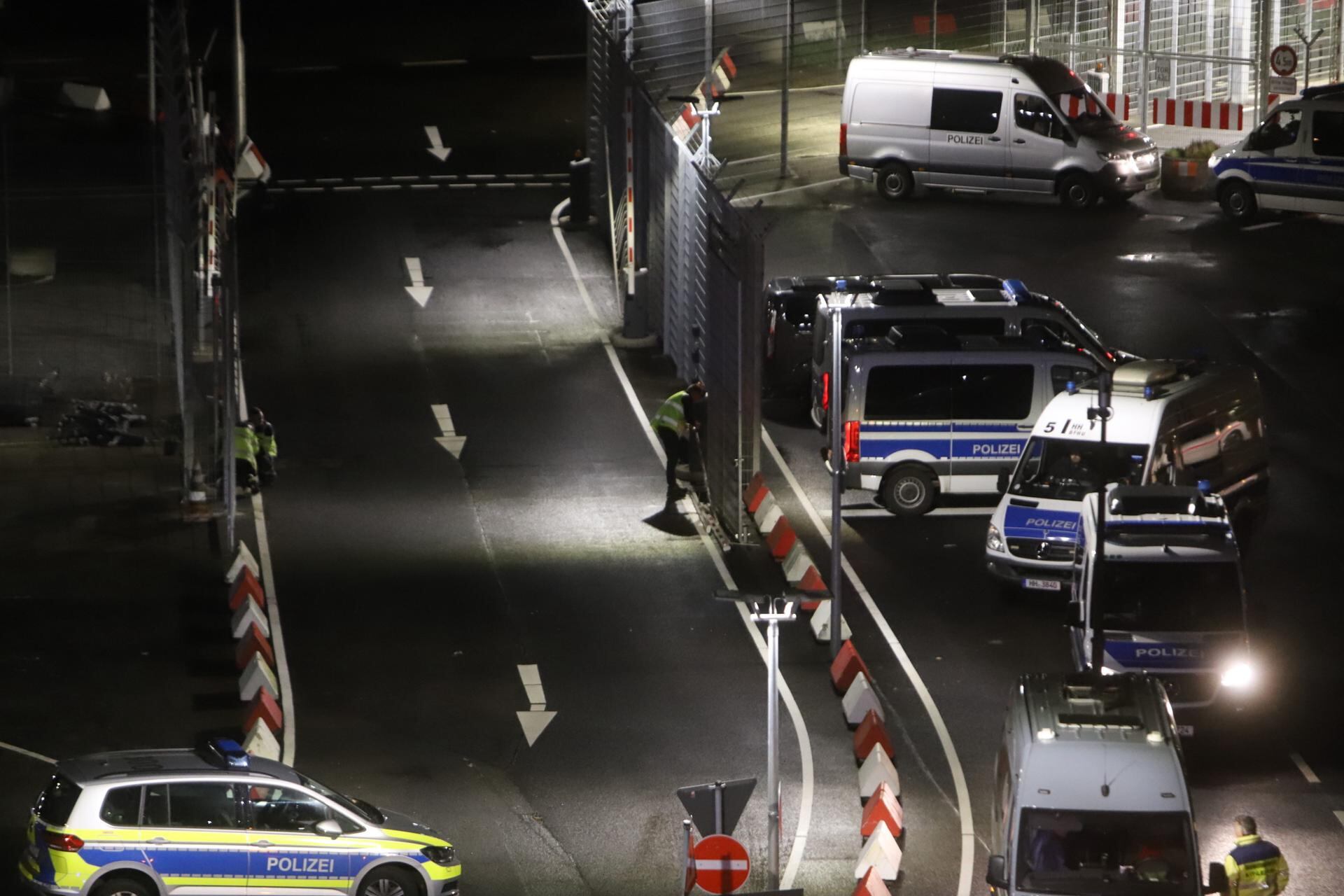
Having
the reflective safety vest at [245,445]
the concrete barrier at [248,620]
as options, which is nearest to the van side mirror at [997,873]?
the concrete barrier at [248,620]

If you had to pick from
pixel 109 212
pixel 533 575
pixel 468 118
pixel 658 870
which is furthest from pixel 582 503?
pixel 468 118

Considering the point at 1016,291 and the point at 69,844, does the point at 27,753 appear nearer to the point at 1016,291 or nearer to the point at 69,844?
the point at 69,844

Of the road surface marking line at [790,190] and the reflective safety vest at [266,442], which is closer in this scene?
the reflective safety vest at [266,442]

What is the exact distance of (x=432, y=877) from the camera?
774 inches

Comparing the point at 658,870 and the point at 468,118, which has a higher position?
the point at 468,118

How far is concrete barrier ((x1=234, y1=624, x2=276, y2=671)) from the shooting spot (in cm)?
2503

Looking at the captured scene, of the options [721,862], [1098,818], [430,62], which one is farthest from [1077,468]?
[430,62]

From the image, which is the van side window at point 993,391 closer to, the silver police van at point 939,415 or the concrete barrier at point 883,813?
the silver police van at point 939,415

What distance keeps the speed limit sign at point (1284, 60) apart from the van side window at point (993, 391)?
1602 cm

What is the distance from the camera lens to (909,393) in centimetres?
3027

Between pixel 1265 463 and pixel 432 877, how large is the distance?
548 inches

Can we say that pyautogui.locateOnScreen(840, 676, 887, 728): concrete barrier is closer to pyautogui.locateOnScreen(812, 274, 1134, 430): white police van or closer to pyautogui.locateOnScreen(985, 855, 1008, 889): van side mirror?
pyautogui.locateOnScreen(985, 855, 1008, 889): van side mirror

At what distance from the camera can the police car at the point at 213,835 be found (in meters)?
19.0

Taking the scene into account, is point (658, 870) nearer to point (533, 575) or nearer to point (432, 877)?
point (432, 877)
